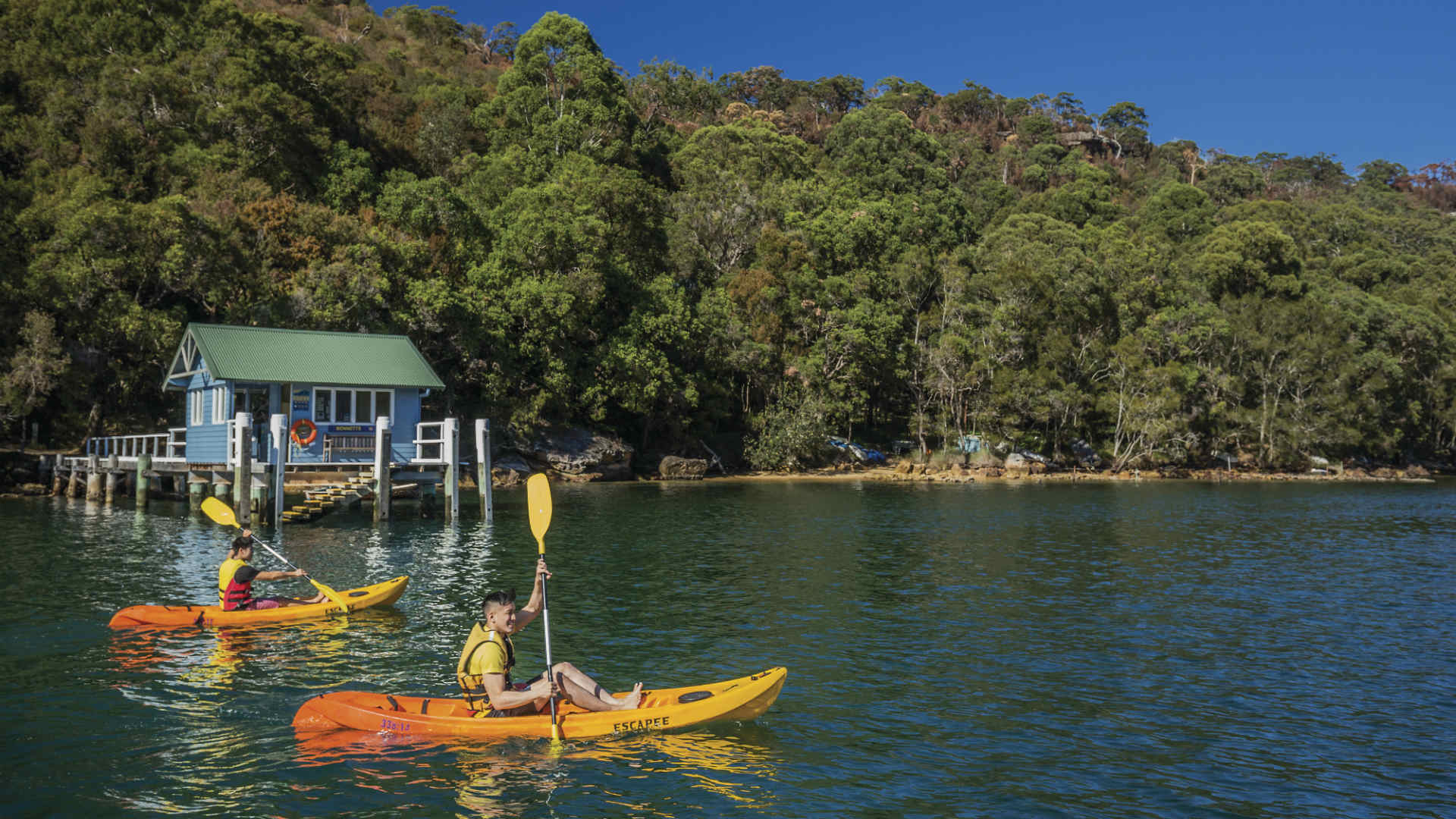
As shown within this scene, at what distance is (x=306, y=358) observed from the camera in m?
34.7

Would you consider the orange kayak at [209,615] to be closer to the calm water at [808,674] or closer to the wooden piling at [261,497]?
the calm water at [808,674]

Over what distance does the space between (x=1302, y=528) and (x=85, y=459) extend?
152ft

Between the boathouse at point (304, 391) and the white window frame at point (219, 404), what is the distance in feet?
0.14

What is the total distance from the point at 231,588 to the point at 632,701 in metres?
9.11

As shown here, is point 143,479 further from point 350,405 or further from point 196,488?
point 350,405

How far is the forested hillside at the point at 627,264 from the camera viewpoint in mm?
45031

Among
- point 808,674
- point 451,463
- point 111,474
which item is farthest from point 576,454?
point 808,674

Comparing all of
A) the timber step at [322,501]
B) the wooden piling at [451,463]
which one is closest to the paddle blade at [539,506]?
the wooden piling at [451,463]

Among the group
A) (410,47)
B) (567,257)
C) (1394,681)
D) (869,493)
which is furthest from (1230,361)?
(410,47)

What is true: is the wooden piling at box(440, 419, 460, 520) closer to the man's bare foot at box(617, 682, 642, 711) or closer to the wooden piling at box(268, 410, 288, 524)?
the wooden piling at box(268, 410, 288, 524)

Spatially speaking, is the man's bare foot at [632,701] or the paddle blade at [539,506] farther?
the paddle blade at [539,506]

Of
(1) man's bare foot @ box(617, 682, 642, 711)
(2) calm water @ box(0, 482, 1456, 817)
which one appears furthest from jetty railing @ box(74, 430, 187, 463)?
(1) man's bare foot @ box(617, 682, 642, 711)

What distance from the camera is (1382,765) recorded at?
11.1 m

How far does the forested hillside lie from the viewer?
45031mm
